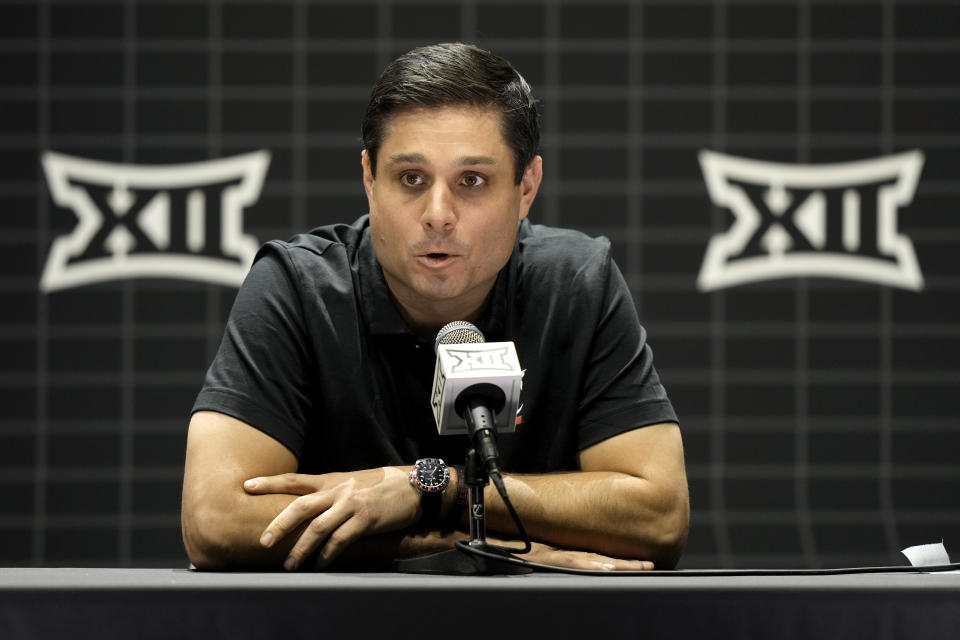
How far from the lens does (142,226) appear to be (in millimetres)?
4246

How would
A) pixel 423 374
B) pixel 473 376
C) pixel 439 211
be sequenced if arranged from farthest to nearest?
Answer: pixel 423 374 < pixel 439 211 < pixel 473 376

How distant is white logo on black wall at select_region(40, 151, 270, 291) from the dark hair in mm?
2310

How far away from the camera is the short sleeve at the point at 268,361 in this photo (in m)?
1.93

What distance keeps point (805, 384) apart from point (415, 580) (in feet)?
10.9

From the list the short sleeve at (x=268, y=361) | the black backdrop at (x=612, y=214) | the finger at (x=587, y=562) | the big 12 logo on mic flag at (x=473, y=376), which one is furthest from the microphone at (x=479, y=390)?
the black backdrop at (x=612, y=214)

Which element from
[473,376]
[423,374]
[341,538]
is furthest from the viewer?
[423,374]

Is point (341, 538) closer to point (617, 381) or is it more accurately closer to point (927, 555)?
point (617, 381)

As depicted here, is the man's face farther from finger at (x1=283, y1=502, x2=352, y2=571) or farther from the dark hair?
finger at (x1=283, y1=502, x2=352, y2=571)

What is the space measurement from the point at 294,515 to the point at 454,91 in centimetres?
83

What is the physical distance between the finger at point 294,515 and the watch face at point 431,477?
0.51 ft

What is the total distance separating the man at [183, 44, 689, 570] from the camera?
181 cm

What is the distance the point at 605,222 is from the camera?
433cm

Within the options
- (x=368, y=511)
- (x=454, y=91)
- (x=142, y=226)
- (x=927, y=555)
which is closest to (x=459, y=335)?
(x=368, y=511)

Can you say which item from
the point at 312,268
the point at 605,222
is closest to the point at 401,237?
the point at 312,268
